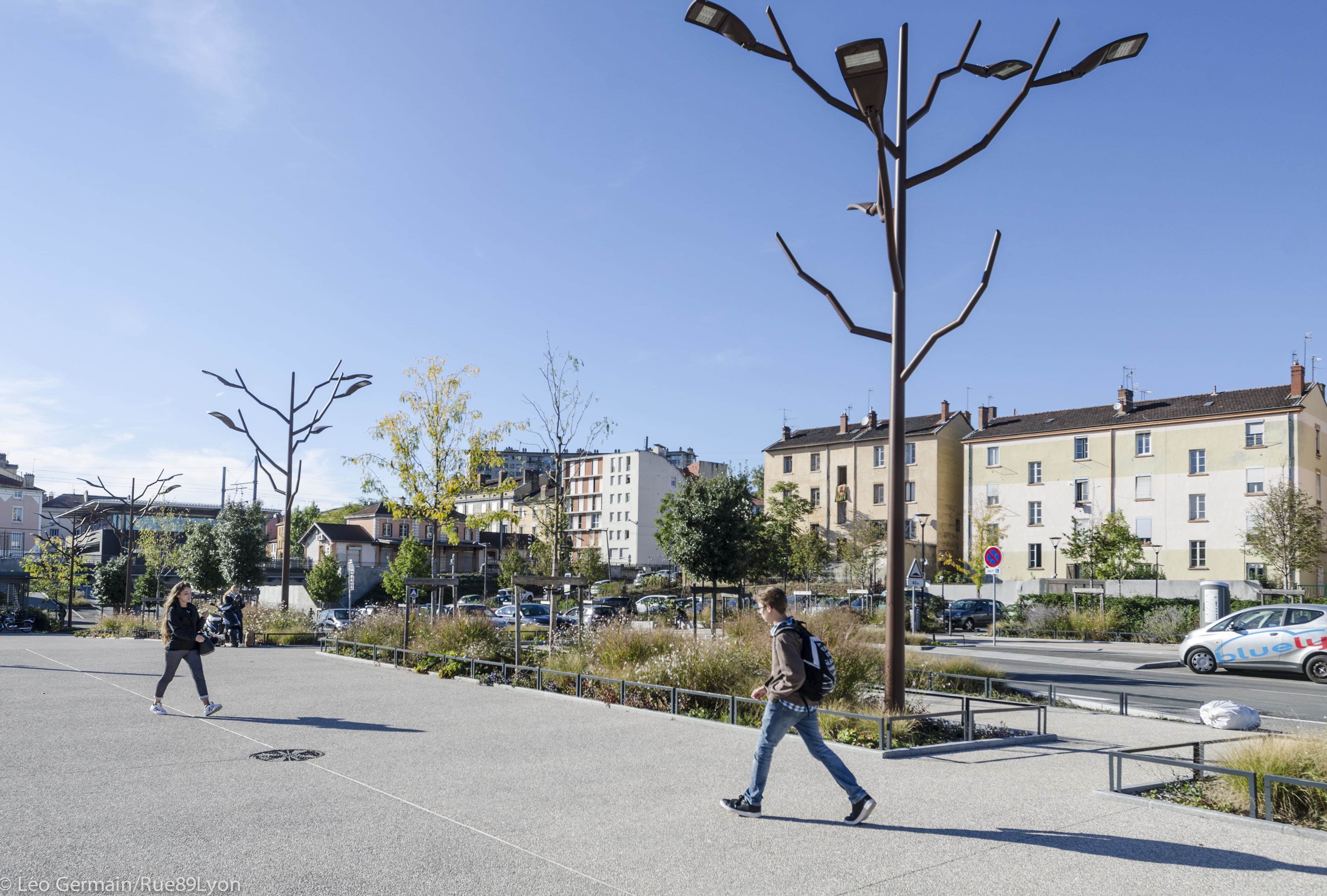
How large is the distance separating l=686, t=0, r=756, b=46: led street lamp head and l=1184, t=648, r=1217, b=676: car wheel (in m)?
17.6

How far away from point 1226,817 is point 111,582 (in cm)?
5235

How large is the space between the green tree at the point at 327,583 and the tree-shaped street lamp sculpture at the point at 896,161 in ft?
155

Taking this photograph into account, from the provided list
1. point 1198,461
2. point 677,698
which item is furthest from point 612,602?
point 677,698

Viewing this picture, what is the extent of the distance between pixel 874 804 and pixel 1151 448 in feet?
184

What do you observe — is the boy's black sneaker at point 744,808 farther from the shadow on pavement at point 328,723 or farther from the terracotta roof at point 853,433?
the terracotta roof at point 853,433

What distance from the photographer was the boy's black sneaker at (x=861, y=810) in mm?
6707

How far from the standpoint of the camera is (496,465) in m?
31.6

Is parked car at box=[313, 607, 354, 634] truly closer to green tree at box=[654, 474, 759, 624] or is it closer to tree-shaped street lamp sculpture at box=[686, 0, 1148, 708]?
green tree at box=[654, 474, 759, 624]

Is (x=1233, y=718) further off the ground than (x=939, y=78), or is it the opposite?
(x=939, y=78)

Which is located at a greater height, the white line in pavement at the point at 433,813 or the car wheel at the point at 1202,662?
the white line in pavement at the point at 433,813

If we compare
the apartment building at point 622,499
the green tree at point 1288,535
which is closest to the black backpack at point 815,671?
the green tree at point 1288,535

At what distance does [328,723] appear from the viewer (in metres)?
11.2

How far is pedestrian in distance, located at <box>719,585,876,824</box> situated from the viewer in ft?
22.2

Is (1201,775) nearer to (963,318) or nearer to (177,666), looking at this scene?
(963,318)
